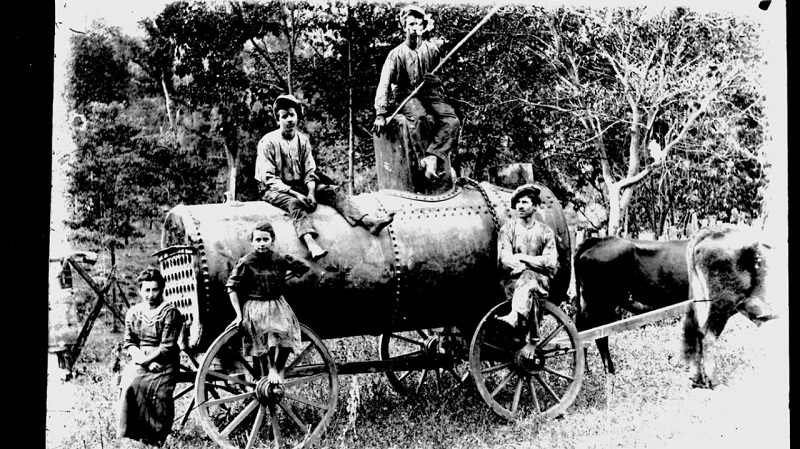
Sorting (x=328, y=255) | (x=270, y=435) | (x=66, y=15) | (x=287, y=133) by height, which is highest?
(x=66, y=15)

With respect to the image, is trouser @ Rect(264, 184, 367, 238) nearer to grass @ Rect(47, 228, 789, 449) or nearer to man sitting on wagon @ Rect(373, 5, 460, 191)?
man sitting on wagon @ Rect(373, 5, 460, 191)

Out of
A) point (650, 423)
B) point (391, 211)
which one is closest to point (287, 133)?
point (391, 211)

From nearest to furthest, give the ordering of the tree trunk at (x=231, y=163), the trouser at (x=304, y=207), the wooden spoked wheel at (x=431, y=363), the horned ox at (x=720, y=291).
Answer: the trouser at (x=304, y=207), the horned ox at (x=720, y=291), the wooden spoked wheel at (x=431, y=363), the tree trunk at (x=231, y=163)

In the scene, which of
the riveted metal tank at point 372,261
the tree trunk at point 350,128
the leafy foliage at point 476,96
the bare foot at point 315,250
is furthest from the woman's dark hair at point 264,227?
the tree trunk at point 350,128

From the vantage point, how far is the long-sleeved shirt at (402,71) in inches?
341

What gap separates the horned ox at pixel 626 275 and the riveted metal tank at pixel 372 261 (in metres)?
0.89

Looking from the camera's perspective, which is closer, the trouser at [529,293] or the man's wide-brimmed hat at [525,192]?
the trouser at [529,293]

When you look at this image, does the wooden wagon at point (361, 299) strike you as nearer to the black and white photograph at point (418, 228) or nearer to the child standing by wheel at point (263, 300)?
the black and white photograph at point (418, 228)

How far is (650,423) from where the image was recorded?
26.6ft

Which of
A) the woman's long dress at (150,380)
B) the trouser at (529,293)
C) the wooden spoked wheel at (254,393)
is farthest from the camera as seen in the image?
the trouser at (529,293)

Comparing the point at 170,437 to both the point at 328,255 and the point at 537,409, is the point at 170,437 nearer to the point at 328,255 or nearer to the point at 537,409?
the point at 328,255

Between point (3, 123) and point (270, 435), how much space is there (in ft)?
12.5

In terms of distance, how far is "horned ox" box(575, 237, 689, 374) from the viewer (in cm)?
950

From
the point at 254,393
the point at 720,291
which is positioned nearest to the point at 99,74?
the point at 254,393
